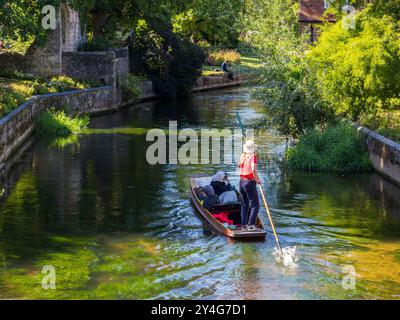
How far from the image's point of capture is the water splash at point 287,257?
17000 mm

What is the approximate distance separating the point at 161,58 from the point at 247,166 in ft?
116

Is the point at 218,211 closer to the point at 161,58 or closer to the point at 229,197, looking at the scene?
the point at 229,197

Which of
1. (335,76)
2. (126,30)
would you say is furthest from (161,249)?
(126,30)

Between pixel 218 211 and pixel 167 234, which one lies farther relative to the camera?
pixel 218 211

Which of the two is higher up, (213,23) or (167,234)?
(213,23)

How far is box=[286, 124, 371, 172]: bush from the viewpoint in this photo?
27219 mm

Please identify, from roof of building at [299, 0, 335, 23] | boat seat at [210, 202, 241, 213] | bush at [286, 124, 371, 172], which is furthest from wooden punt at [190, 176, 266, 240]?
roof of building at [299, 0, 335, 23]

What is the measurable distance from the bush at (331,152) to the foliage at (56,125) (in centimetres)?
1137

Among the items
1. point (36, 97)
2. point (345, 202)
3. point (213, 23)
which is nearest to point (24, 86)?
point (36, 97)

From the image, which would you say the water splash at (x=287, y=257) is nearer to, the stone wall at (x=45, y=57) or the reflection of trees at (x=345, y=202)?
the reflection of trees at (x=345, y=202)

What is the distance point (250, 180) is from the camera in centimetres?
1894

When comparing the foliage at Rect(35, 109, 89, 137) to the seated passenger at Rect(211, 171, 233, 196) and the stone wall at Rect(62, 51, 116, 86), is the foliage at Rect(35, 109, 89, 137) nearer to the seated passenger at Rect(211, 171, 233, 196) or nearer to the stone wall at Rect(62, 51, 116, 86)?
the stone wall at Rect(62, 51, 116, 86)

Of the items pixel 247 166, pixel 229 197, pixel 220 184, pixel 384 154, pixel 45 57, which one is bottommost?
pixel 229 197
